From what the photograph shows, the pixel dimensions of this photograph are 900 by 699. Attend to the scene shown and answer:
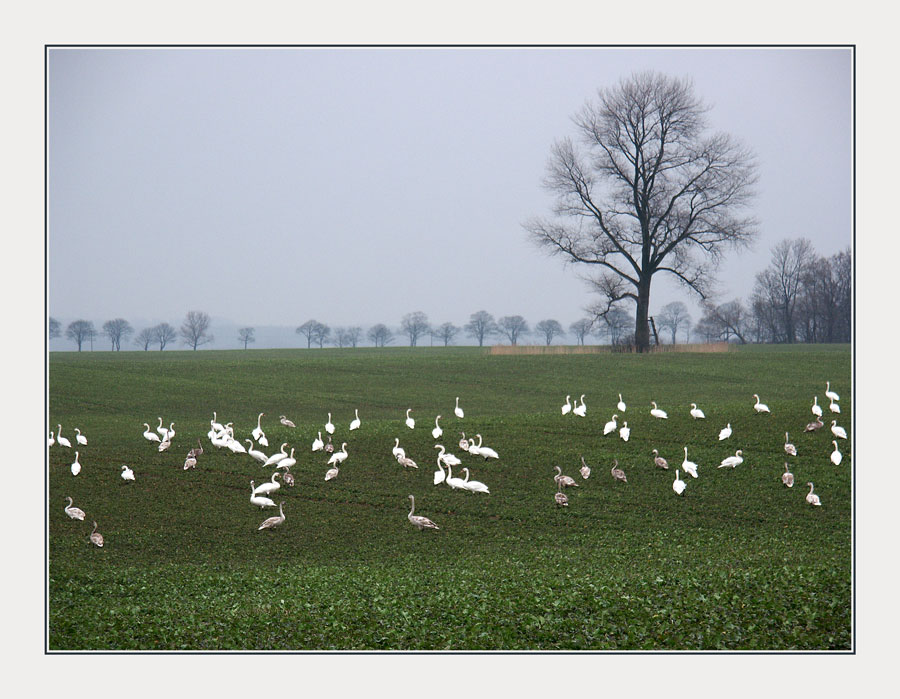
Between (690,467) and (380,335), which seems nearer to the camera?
(690,467)

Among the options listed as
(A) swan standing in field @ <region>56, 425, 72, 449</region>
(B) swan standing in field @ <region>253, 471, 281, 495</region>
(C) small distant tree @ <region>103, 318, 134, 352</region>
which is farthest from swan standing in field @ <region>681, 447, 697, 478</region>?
(A) swan standing in field @ <region>56, 425, 72, 449</region>

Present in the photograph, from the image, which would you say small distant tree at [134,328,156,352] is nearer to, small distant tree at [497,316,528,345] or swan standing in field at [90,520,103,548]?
swan standing in field at [90,520,103,548]

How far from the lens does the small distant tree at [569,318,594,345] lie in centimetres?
1957

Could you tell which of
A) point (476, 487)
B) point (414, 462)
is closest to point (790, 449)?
point (476, 487)

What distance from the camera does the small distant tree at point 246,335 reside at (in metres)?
16.7

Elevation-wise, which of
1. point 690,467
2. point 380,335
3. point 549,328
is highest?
point 549,328

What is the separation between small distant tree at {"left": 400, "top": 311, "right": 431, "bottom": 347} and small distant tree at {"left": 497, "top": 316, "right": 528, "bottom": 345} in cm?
190

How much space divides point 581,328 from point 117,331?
1144 cm

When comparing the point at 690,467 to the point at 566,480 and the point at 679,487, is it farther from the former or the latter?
the point at 566,480

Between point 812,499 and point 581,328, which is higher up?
point 581,328

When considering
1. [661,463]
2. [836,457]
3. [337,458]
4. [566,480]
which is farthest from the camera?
[337,458]

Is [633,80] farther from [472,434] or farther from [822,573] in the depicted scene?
[822,573]

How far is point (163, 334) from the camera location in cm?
1379
